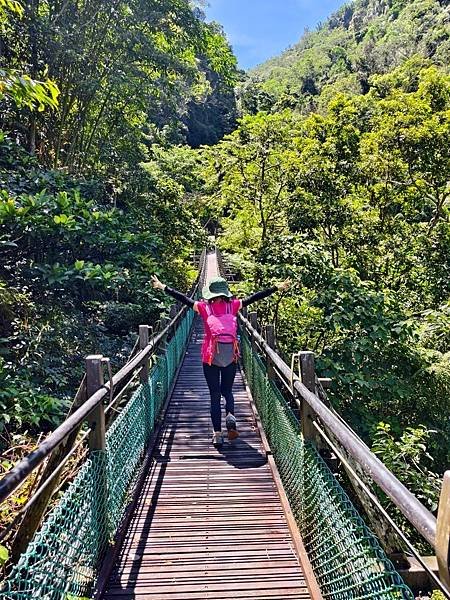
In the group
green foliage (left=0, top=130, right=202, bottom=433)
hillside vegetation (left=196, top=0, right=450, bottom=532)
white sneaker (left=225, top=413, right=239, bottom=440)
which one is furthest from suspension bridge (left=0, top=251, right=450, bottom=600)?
hillside vegetation (left=196, top=0, right=450, bottom=532)

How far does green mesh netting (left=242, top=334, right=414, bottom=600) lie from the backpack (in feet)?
2.16

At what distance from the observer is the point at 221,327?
3.68m

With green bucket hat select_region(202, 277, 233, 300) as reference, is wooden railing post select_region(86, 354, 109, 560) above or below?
below

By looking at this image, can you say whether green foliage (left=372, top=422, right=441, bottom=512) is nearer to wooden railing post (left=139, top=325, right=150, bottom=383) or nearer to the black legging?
the black legging

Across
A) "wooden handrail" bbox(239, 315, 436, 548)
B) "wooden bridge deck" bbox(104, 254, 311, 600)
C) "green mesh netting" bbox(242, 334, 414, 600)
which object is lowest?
"wooden bridge deck" bbox(104, 254, 311, 600)

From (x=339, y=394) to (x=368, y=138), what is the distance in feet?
15.0

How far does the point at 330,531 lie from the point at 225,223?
9584 mm

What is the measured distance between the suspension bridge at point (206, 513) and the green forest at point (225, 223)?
4.00ft

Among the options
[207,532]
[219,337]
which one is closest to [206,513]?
[207,532]

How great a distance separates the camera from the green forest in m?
5.49

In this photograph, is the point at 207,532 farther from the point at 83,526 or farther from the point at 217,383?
the point at 217,383

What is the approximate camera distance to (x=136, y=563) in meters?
2.32

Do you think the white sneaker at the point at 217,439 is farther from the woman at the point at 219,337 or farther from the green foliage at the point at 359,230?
the green foliage at the point at 359,230

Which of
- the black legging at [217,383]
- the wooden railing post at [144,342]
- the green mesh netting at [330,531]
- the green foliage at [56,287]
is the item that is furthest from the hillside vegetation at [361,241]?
the green mesh netting at [330,531]
